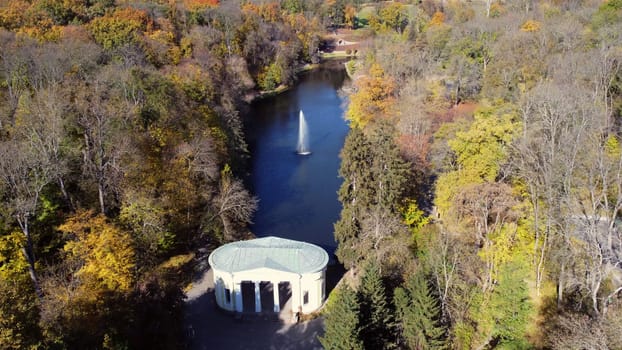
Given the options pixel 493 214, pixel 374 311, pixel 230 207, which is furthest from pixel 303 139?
pixel 374 311

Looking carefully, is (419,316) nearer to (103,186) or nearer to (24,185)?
(24,185)

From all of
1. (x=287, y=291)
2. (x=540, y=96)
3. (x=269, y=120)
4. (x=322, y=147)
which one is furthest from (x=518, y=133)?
(x=269, y=120)

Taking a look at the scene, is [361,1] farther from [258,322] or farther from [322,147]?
[258,322]

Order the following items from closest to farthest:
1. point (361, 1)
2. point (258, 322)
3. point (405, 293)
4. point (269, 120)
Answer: point (405, 293) < point (258, 322) < point (269, 120) < point (361, 1)

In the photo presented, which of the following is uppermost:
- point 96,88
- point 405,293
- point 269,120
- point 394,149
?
point 96,88

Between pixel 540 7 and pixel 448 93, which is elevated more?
pixel 540 7

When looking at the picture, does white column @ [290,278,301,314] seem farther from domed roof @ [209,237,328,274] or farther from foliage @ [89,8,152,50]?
foliage @ [89,8,152,50]

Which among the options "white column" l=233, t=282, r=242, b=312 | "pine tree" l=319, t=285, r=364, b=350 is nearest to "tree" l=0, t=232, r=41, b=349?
"white column" l=233, t=282, r=242, b=312
